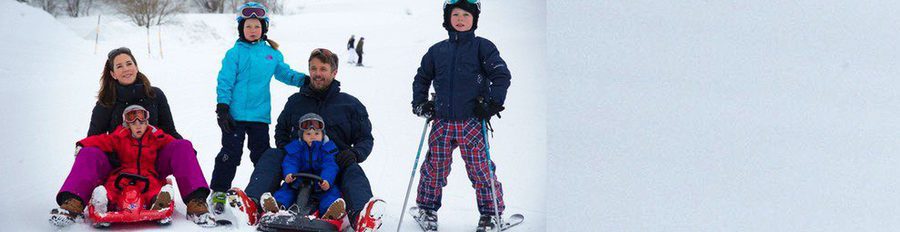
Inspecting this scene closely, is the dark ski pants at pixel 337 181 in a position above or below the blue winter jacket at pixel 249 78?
below

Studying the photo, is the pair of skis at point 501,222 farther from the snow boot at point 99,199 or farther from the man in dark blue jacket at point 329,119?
the snow boot at point 99,199

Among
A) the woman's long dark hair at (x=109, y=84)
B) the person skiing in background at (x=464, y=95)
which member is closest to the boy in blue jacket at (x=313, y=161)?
the person skiing in background at (x=464, y=95)

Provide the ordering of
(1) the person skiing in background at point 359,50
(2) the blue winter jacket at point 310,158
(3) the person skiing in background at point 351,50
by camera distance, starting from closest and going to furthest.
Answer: (2) the blue winter jacket at point 310,158, (1) the person skiing in background at point 359,50, (3) the person skiing in background at point 351,50

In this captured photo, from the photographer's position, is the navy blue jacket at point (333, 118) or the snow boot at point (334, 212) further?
the navy blue jacket at point (333, 118)

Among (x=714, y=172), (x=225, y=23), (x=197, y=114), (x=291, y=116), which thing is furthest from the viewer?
(x=225, y=23)

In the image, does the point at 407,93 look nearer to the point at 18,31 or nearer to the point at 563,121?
the point at 18,31

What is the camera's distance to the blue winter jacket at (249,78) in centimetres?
230

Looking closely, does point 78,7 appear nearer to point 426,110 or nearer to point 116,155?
point 116,155

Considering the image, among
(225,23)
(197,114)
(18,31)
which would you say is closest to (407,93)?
(197,114)

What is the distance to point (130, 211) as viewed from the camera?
6.66 ft

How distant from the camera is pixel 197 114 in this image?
419cm

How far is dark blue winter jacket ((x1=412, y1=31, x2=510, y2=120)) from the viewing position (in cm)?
200

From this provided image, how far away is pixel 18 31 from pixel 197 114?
4.33 feet

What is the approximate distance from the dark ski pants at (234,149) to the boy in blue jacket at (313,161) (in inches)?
8.2
